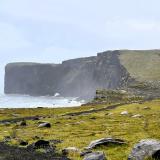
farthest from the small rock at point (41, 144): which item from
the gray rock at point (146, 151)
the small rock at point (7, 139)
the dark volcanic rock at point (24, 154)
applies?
the gray rock at point (146, 151)

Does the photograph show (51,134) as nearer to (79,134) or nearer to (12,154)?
(79,134)

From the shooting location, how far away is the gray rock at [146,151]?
1431 inches

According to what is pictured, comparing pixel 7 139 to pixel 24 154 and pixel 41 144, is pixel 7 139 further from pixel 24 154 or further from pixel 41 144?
pixel 24 154

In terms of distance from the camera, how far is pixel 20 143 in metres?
54.8

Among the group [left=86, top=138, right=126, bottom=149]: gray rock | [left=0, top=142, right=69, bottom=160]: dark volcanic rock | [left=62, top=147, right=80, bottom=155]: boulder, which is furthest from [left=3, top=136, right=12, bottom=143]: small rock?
[left=86, top=138, right=126, bottom=149]: gray rock

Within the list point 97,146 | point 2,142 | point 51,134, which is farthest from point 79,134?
point 97,146

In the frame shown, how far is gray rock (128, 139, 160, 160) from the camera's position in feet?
119

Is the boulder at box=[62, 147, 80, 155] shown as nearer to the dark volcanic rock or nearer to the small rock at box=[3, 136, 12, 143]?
the dark volcanic rock

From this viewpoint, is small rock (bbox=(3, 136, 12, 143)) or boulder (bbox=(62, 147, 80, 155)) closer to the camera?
boulder (bbox=(62, 147, 80, 155))

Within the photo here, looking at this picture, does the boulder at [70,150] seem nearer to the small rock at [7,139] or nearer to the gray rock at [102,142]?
the gray rock at [102,142]

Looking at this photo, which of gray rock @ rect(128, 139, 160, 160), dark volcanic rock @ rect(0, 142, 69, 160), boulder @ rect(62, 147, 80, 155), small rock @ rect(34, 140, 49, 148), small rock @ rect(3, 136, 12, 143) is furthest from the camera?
small rock @ rect(3, 136, 12, 143)

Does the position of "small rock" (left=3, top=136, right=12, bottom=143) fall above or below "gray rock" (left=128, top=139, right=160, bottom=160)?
below

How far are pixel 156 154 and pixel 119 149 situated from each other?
952 cm

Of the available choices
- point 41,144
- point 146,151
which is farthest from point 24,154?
point 146,151
